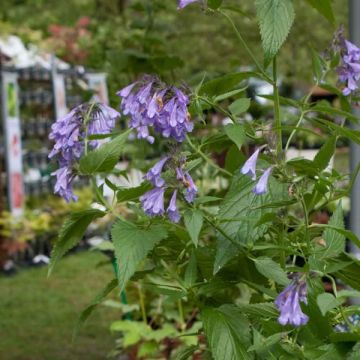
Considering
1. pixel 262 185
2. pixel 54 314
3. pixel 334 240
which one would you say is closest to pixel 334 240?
pixel 334 240

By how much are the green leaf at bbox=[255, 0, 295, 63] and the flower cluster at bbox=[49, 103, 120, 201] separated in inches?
18.1

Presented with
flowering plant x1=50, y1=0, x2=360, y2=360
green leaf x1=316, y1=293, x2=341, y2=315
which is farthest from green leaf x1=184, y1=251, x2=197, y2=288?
green leaf x1=316, y1=293, x2=341, y2=315

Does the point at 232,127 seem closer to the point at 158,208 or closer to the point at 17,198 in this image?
the point at 158,208

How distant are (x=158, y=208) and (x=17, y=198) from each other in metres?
7.85

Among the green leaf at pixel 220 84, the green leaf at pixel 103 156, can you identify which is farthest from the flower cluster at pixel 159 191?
the green leaf at pixel 220 84

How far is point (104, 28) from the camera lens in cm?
1462

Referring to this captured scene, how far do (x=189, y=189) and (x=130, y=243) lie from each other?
7.2 inches

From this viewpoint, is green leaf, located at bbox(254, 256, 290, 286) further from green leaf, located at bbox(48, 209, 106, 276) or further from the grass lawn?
the grass lawn

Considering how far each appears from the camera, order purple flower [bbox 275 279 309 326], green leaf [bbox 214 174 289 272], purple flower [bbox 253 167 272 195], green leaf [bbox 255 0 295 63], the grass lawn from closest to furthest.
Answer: purple flower [bbox 275 279 309 326] → purple flower [bbox 253 167 272 195] → green leaf [bbox 255 0 295 63] → green leaf [bbox 214 174 289 272] → the grass lawn

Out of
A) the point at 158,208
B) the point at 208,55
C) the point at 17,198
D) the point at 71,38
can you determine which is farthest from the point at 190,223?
the point at 208,55

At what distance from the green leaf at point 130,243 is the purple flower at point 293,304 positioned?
34 cm

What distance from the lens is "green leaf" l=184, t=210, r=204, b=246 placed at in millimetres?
1854

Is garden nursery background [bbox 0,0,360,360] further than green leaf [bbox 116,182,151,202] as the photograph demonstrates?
No

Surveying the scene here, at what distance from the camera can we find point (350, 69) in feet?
7.53
